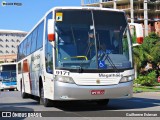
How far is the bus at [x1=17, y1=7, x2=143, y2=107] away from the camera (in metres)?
13.7

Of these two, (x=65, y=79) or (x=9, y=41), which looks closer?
(x=65, y=79)

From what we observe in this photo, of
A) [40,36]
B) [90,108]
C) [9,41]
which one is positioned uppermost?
[9,41]

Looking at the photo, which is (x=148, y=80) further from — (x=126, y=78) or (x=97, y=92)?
(x=97, y=92)

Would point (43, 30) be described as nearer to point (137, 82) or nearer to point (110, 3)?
point (137, 82)

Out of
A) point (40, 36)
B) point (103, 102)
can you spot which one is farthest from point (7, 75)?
point (103, 102)

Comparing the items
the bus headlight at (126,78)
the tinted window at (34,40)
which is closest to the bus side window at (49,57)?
the bus headlight at (126,78)

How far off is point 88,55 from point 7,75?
116 ft

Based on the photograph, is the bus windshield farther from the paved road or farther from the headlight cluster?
the paved road

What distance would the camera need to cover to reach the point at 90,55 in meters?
13.9

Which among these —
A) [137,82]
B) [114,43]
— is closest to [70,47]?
[114,43]

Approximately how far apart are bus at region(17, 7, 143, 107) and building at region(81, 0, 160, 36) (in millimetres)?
103485

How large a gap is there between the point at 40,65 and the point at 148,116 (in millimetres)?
5926

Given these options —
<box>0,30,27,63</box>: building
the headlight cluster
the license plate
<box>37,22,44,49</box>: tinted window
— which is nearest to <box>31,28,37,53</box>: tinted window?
<box>37,22,44,49</box>: tinted window

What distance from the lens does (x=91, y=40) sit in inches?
558
